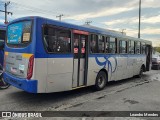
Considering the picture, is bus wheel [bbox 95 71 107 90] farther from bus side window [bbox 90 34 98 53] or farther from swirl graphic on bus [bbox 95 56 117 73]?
bus side window [bbox 90 34 98 53]

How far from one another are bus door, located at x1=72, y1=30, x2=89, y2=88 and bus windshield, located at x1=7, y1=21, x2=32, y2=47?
1.85 m

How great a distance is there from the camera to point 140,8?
98.5 feet

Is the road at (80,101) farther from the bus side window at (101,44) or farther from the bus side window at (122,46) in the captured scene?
the bus side window at (122,46)

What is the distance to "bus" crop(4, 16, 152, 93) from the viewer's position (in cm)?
636

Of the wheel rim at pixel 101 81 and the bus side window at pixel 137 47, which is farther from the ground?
the bus side window at pixel 137 47

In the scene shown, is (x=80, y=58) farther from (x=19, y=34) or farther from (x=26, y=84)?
(x=26, y=84)

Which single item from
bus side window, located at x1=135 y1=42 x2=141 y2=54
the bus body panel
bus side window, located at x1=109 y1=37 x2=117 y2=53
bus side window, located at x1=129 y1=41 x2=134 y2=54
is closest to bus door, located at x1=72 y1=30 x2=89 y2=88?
the bus body panel

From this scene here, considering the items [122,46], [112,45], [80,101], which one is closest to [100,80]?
[112,45]

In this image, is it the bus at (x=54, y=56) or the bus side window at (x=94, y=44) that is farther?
the bus side window at (x=94, y=44)

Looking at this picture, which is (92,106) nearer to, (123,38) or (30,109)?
(30,109)

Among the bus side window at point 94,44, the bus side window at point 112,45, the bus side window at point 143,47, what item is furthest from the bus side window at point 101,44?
the bus side window at point 143,47

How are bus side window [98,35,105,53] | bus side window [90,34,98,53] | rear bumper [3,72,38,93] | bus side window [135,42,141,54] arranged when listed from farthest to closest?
bus side window [135,42,141,54] < bus side window [98,35,105,53] < bus side window [90,34,98,53] < rear bumper [3,72,38,93]

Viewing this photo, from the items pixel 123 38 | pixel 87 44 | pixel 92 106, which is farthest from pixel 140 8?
pixel 92 106

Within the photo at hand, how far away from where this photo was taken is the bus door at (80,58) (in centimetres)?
785
